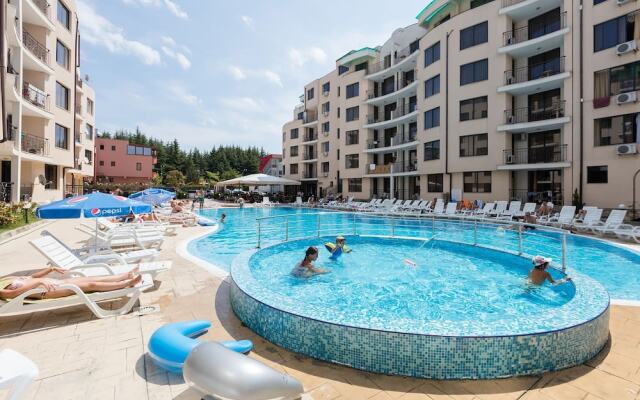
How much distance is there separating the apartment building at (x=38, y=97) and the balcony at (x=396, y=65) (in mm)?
24532

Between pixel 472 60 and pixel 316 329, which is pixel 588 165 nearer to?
pixel 472 60

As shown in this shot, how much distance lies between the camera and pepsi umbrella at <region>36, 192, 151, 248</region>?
589cm

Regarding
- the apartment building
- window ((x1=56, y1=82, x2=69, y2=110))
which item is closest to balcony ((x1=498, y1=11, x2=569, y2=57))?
the apartment building

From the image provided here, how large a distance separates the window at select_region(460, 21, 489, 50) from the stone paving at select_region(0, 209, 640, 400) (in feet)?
70.9

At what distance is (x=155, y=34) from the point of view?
40.1 feet

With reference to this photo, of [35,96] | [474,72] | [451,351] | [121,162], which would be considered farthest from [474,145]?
[121,162]

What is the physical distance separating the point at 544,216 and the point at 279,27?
15310 mm

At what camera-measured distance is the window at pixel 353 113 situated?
33312 mm

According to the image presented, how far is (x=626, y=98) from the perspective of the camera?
15453 mm

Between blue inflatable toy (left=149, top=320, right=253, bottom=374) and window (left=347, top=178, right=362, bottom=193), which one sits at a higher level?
window (left=347, top=178, right=362, bottom=193)

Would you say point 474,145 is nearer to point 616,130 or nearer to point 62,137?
point 616,130

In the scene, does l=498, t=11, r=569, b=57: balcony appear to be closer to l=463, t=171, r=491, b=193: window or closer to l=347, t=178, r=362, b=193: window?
l=463, t=171, r=491, b=193: window

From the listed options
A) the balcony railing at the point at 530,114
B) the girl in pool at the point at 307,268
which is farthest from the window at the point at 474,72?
the girl in pool at the point at 307,268

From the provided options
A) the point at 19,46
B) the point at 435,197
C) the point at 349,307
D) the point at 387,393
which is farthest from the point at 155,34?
the point at 435,197
